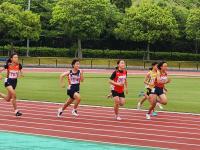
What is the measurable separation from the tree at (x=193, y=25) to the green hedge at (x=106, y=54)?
3.17 meters

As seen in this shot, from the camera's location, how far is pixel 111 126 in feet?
41.9

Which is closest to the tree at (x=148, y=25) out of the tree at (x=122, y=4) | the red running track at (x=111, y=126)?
the tree at (x=122, y=4)

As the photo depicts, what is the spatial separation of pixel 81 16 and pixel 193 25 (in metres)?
13.0

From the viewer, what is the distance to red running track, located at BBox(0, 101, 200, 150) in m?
10.8

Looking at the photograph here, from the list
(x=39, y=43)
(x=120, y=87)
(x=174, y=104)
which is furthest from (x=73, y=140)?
(x=39, y=43)

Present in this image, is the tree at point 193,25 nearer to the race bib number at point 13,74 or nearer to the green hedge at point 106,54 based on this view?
the green hedge at point 106,54

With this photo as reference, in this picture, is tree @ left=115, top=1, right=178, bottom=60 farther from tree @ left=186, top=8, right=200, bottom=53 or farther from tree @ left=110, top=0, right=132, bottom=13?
tree @ left=110, top=0, right=132, bottom=13

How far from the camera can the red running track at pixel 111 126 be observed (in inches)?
425

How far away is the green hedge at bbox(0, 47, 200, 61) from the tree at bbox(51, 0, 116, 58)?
2817mm

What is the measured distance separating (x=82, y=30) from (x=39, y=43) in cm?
833

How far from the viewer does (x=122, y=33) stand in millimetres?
62125

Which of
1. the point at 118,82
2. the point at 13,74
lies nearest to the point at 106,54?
the point at 13,74

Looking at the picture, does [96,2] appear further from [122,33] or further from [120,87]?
[120,87]

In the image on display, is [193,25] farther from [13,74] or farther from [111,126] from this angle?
[111,126]
